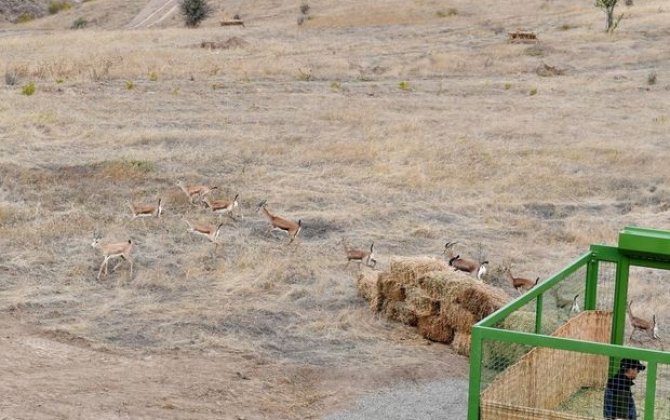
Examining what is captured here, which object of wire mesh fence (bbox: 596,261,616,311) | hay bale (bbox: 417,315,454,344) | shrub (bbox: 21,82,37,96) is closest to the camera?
hay bale (bbox: 417,315,454,344)

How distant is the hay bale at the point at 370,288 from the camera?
14.4m

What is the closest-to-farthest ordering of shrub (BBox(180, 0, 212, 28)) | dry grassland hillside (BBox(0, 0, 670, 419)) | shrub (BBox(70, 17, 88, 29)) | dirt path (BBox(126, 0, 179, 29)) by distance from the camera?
dry grassland hillside (BBox(0, 0, 670, 419)) < shrub (BBox(180, 0, 212, 28)) < shrub (BBox(70, 17, 88, 29)) < dirt path (BBox(126, 0, 179, 29))

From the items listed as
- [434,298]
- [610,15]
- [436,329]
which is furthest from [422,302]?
[610,15]

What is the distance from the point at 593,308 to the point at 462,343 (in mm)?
3320

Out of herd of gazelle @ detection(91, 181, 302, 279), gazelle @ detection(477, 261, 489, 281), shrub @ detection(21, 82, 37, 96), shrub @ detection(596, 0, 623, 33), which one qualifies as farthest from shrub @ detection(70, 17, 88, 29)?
gazelle @ detection(477, 261, 489, 281)

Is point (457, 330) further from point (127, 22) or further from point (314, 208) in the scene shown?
point (127, 22)

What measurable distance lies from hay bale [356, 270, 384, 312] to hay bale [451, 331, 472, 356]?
151 centimetres

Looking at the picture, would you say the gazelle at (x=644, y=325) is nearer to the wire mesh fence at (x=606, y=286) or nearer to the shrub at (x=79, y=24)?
the wire mesh fence at (x=606, y=286)

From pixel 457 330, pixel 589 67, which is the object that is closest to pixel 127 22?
pixel 589 67

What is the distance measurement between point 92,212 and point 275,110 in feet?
37.8

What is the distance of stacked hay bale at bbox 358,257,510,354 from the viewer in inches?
517

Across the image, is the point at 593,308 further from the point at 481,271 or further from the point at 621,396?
the point at 481,271

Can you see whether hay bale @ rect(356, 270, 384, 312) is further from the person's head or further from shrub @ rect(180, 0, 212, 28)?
shrub @ rect(180, 0, 212, 28)

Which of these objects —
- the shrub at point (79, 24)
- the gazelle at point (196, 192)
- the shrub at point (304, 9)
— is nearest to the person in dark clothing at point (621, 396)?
the gazelle at point (196, 192)
